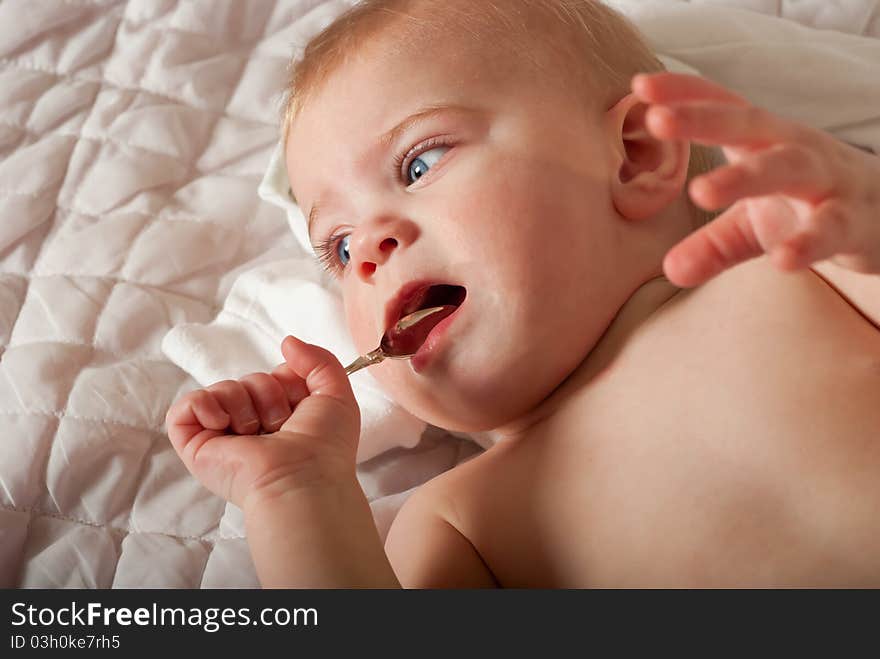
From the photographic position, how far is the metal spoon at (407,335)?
38.4 inches

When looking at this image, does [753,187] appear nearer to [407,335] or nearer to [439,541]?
[407,335]

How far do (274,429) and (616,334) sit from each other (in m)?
0.36

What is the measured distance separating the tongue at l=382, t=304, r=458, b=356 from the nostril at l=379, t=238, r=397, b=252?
0.25ft

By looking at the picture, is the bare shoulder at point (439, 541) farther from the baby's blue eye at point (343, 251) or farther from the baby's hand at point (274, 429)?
the baby's blue eye at point (343, 251)

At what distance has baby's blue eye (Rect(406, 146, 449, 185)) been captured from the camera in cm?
99

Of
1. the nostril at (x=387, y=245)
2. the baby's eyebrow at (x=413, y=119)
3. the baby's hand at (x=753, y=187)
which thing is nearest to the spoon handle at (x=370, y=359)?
the nostril at (x=387, y=245)

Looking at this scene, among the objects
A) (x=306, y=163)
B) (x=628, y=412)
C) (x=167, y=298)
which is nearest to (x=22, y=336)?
(x=167, y=298)

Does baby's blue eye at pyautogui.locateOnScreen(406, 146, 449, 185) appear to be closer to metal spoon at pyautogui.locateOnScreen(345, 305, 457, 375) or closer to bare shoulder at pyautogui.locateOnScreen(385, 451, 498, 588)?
metal spoon at pyautogui.locateOnScreen(345, 305, 457, 375)

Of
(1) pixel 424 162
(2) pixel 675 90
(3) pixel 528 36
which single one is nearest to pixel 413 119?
(1) pixel 424 162

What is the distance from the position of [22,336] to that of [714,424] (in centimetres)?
90

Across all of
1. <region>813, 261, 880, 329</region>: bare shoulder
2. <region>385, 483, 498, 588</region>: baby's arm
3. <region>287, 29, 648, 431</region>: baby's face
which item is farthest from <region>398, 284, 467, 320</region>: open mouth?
<region>813, 261, 880, 329</region>: bare shoulder

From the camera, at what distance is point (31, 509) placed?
1.18 m

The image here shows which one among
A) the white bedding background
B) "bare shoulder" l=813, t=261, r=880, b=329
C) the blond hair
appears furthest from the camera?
the white bedding background

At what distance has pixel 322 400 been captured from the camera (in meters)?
0.96
